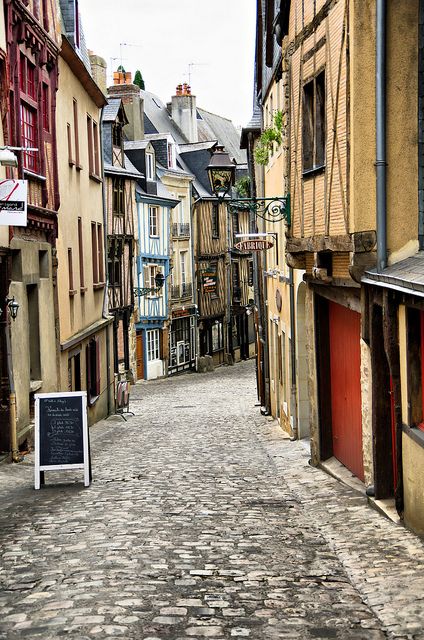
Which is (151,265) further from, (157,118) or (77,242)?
(77,242)

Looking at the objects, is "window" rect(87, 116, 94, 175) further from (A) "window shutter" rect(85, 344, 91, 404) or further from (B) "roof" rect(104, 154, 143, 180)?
(B) "roof" rect(104, 154, 143, 180)

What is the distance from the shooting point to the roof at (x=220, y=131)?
5666 cm

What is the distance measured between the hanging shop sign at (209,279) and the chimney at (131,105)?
24.6 feet

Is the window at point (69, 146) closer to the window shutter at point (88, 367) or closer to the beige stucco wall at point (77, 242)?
the beige stucco wall at point (77, 242)

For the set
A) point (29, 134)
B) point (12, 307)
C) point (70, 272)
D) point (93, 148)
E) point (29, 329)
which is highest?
point (93, 148)

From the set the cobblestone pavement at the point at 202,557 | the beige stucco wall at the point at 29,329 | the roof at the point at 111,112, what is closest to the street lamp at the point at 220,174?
the beige stucco wall at the point at 29,329

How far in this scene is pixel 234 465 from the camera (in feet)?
44.8

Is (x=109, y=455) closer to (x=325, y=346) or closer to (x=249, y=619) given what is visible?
(x=325, y=346)

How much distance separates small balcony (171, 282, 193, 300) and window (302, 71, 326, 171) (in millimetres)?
30533

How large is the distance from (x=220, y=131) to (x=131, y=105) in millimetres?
19575

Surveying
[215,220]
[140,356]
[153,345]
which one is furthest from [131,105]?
[140,356]

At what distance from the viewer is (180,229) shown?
43.7m

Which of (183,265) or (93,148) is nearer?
(93,148)

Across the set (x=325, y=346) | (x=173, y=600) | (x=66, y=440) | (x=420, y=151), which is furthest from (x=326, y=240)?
(x=173, y=600)
